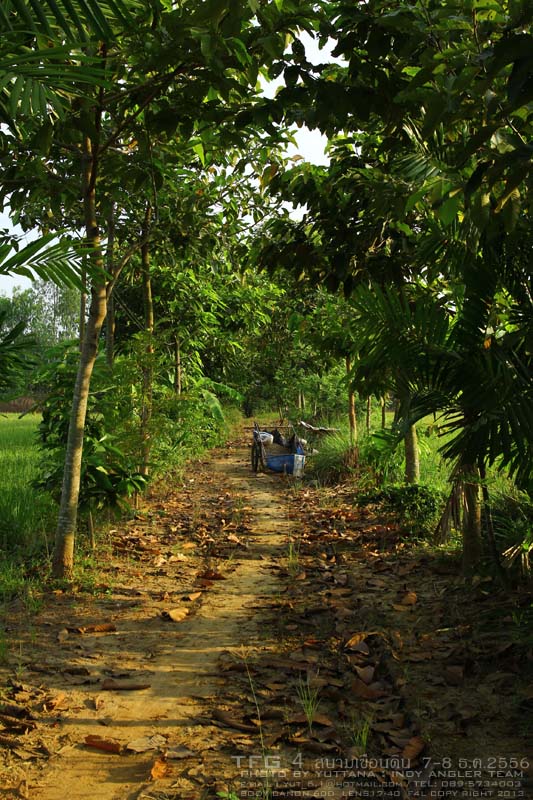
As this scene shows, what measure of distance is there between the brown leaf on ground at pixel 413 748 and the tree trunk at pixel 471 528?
2.11 meters

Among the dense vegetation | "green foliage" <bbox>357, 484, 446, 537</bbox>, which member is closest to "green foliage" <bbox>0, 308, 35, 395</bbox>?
the dense vegetation

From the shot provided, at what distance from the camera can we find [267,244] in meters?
5.68

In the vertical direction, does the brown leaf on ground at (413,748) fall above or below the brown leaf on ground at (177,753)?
above

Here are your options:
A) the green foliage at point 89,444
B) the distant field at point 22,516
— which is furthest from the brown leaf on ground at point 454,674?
the distant field at point 22,516

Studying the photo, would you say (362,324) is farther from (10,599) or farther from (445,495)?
(445,495)

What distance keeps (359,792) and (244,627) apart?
6.41ft

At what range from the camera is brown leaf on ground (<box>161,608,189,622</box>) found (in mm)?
4559

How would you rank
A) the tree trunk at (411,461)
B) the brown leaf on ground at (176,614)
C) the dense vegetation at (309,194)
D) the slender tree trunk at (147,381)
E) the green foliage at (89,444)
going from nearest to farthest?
the dense vegetation at (309,194), the brown leaf on ground at (176,614), the green foliage at (89,444), the slender tree trunk at (147,381), the tree trunk at (411,461)

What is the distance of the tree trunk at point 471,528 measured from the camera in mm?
4777

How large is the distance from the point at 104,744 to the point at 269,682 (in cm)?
98

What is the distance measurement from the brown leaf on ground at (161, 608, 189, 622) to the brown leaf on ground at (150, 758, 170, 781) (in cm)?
182

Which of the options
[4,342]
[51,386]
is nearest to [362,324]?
[4,342]

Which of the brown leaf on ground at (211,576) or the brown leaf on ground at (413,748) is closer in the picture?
the brown leaf on ground at (413,748)

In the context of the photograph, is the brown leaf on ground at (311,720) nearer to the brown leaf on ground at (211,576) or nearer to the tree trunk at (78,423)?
the brown leaf on ground at (211,576)
